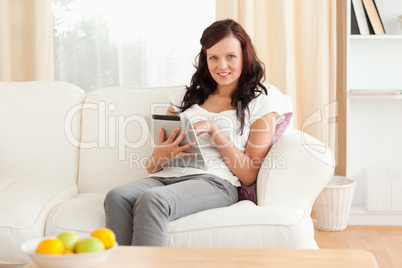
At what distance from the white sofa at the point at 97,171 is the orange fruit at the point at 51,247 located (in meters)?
0.69

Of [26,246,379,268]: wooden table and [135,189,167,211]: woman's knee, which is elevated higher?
[135,189,167,211]: woman's knee

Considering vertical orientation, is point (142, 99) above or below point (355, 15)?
below

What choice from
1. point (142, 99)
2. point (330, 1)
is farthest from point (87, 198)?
point (330, 1)

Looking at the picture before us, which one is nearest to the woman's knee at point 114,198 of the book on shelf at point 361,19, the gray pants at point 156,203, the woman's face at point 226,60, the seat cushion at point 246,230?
the gray pants at point 156,203

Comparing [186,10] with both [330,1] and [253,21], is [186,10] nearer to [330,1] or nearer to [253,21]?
[253,21]

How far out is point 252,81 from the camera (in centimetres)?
249

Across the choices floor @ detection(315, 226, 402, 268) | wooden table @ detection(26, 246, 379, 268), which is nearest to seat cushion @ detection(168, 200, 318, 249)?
wooden table @ detection(26, 246, 379, 268)

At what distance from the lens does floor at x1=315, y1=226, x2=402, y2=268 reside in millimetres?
2850

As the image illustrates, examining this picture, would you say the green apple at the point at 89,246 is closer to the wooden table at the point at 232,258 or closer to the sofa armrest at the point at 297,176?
the wooden table at the point at 232,258

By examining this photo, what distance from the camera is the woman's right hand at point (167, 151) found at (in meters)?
2.24

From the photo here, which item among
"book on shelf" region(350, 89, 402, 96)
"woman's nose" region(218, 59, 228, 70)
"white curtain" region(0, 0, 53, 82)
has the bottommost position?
"book on shelf" region(350, 89, 402, 96)

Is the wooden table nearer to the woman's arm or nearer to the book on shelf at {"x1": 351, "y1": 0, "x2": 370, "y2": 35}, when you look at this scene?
the woman's arm

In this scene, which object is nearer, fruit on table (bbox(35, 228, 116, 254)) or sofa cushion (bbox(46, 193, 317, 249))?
fruit on table (bbox(35, 228, 116, 254))

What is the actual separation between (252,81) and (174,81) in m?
1.25
